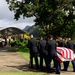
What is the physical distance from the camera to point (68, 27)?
43.2 meters

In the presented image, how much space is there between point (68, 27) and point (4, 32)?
46.1m

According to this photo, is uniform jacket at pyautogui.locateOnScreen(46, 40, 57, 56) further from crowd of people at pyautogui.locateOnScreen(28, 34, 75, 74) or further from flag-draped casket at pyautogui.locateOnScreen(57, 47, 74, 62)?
flag-draped casket at pyautogui.locateOnScreen(57, 47, 74, 62)

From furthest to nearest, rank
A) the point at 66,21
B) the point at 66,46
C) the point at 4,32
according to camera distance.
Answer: the point at 4,32, the point at 66,21, the point at 66,46

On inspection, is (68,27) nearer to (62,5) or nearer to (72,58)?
(62,5)

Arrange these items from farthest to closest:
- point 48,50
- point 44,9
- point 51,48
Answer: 1. point 44,9
2. point 48,50
3. point 51,48

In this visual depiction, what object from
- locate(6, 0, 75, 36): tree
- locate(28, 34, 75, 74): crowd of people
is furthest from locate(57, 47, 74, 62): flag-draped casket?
locate(6, 0, 75, 36): tree

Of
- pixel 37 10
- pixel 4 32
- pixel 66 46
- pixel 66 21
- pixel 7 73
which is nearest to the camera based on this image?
pixel 7 73

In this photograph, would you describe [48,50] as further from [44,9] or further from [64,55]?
[44,9]

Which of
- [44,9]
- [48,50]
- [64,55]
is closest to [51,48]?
[48,50]

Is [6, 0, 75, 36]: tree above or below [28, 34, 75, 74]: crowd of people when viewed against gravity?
above

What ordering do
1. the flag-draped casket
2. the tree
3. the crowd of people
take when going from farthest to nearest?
the tree, the crowd of people, the flag-draped casket

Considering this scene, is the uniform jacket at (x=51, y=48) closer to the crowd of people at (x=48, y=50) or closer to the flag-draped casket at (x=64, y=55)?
the crowd of people at (x=48, y=50)

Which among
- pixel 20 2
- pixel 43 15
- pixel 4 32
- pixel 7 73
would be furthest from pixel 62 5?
pixel 4 32

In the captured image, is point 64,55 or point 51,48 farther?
point 51,48
